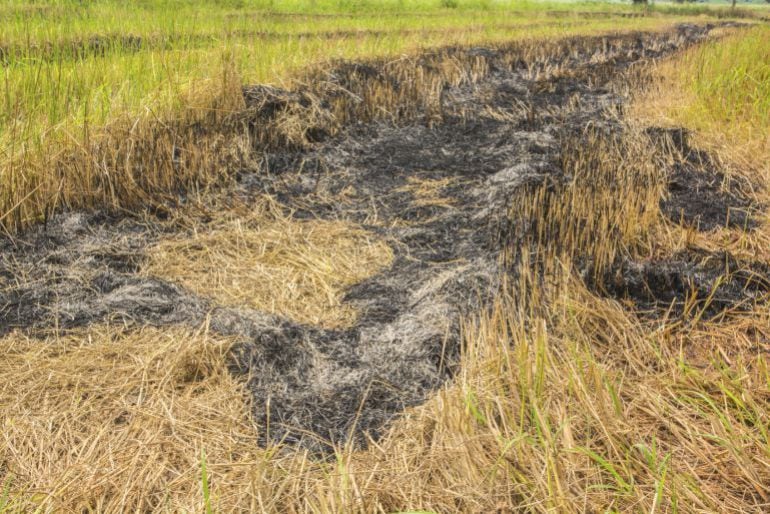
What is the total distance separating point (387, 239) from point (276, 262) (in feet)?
2.04

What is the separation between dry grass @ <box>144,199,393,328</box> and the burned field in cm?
2

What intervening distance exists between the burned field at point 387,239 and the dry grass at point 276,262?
0.02 metres

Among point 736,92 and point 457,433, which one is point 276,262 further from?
point 736,92

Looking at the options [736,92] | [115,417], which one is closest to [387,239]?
[115,417]

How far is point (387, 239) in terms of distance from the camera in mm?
3473

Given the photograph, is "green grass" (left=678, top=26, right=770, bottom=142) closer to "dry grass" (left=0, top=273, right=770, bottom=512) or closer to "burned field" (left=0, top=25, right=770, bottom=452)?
"burned field" (left=0, top=25, right=770, bottom=452)

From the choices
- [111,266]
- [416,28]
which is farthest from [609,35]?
[111,266]

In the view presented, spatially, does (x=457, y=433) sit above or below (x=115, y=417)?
above

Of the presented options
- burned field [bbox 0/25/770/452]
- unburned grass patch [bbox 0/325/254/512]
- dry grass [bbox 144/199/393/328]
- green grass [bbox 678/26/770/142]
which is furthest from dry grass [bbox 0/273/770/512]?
green grass [bbox 678/26/770/142]

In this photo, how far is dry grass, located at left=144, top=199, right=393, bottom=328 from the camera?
280 cm

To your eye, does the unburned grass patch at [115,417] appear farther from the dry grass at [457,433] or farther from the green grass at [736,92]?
the green grass at [736,92]

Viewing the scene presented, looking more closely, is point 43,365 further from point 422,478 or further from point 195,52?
point 195,52

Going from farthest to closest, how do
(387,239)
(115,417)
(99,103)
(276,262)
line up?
(99,103) < (387,239) < (276,262) < (115,417)

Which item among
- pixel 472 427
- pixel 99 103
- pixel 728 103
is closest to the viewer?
pixel 472 427
